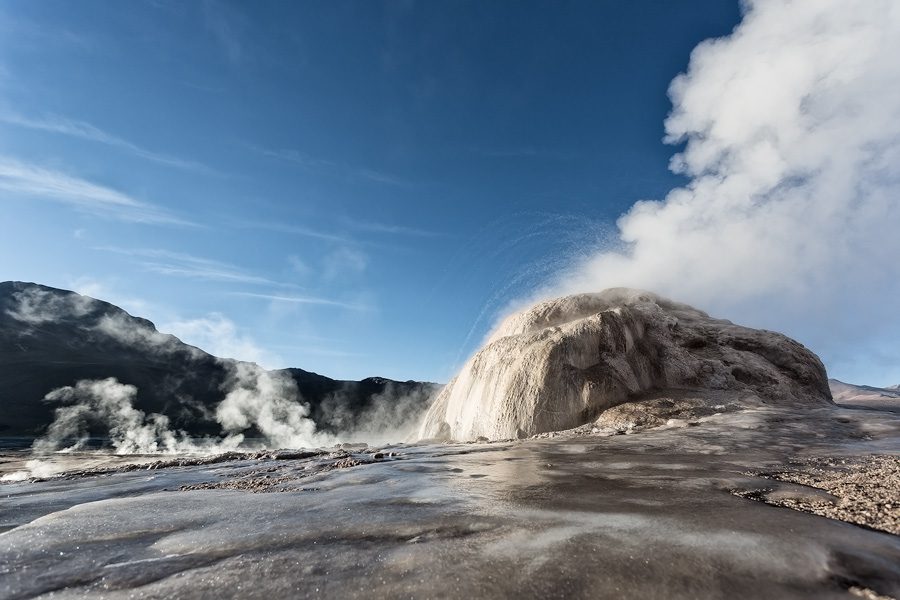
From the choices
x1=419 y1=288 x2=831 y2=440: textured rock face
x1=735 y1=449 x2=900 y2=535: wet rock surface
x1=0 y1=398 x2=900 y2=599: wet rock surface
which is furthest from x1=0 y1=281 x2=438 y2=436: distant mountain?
x1=735 y1=449 x2=900 y2=535: wet rock surface

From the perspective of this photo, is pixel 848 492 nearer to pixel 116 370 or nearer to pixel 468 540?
pixel 468 540

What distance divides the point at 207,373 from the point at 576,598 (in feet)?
273

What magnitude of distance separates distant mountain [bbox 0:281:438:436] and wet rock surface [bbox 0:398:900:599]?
42058 mm

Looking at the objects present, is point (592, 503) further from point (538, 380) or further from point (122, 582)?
point (538, 380)

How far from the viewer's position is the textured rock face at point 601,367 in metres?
15.9

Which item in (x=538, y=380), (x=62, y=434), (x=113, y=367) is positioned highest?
(x=113, y=367)

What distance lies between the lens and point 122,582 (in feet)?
9.61

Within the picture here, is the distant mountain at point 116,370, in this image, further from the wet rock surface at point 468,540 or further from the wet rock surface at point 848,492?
the wet rock surface at point 848,492

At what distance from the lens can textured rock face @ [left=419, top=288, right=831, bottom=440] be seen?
1588 cm

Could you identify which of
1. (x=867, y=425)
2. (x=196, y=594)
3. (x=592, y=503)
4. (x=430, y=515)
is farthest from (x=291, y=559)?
(x=867, y=425)

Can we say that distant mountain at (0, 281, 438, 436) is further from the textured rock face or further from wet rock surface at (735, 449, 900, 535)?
wet rock surface at (735, 449, 900, 535)

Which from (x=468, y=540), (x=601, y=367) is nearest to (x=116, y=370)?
(x=601, y=367)

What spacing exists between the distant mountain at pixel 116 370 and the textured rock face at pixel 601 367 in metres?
29.2

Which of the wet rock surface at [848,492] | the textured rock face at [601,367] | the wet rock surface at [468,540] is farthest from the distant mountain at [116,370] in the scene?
the wet rock surface at [848,492]
